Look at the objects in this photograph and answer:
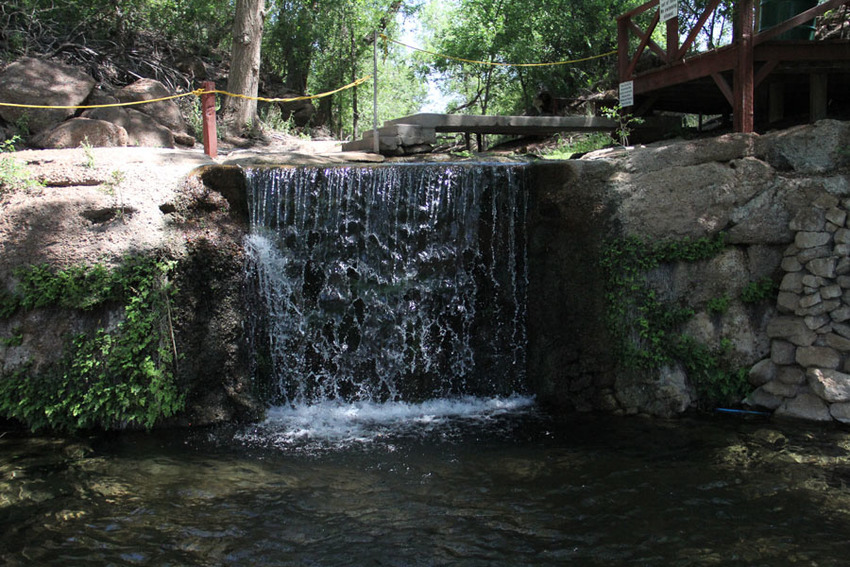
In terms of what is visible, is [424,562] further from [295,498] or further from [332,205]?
[332,205]

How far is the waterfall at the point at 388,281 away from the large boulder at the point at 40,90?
212 inches

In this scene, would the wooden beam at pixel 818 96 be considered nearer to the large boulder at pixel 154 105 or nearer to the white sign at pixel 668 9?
the white sign at pixel 668 9

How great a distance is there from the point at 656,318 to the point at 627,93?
14.5ft

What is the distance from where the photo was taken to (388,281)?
8008mm

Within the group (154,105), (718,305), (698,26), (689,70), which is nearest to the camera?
(718,305)

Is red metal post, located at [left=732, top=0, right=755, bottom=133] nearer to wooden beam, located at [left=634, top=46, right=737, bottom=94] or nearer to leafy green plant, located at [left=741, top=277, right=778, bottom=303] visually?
wooden beam, located at [left=634, top=46, right=737, bottom=94]

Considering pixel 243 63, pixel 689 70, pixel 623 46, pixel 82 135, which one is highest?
pixel 243 63

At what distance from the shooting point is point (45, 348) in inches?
271

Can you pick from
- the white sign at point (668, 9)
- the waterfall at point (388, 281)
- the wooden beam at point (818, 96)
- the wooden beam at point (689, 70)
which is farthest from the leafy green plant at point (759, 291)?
the white sign at point (668, 9)

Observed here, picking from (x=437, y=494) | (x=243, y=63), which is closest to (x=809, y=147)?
(x=437, y=494)

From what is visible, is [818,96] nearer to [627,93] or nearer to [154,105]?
[627,93]

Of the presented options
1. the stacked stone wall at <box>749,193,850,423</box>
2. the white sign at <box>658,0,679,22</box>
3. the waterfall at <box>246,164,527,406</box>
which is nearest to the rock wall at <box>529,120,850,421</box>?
the stacked stone wall at <box>749,193,850,423</box>

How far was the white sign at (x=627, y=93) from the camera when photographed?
10.3 m

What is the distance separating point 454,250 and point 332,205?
5.07 feet
